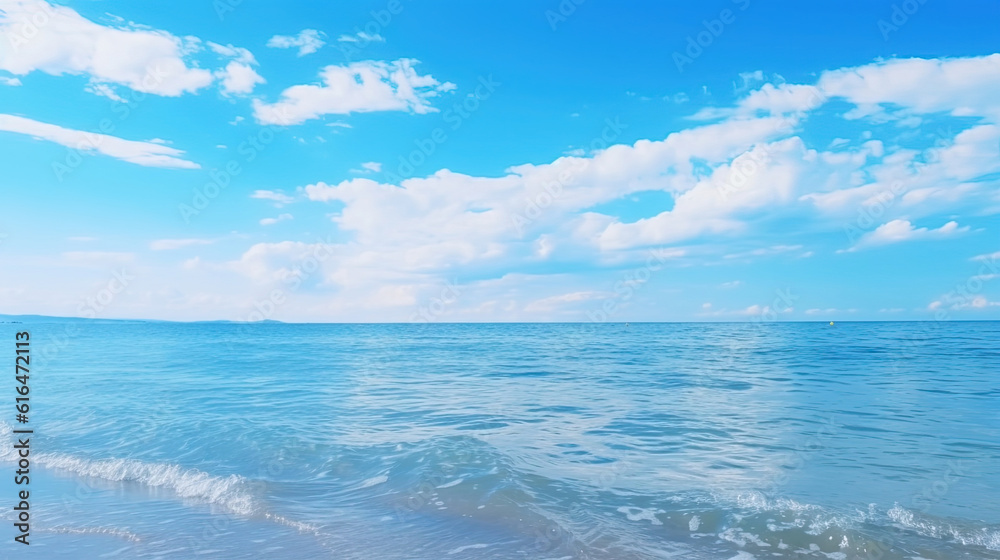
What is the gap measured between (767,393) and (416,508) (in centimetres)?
1675

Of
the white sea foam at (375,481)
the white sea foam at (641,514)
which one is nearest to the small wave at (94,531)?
the white sea foam at (375,481)

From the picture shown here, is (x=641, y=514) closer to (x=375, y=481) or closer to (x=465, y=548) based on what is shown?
(x=465, y=548)

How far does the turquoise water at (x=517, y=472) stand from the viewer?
318 inches

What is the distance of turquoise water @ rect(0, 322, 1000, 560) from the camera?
26.5ft

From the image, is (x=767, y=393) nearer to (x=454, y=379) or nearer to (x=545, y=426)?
(x=545, y=426)

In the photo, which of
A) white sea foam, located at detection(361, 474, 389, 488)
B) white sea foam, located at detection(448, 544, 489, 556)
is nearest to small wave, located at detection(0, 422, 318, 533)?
white sea foam, located at detection(361, 474, 389, 488)

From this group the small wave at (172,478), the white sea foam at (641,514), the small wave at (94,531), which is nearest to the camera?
the small wave at (94,531)

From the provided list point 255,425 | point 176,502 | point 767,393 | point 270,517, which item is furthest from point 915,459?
point 255,425

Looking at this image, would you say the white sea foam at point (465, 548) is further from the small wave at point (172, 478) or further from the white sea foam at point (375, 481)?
A: the small wave at point (172, 478)

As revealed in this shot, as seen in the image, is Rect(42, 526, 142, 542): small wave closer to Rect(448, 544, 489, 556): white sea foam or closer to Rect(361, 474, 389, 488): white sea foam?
Rect(361, 474, 389, 488): white sea foam

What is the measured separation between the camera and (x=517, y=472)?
36.7 feet

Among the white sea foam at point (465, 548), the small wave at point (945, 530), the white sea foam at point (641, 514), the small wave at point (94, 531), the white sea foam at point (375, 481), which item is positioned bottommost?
the small wave at point (94, 531)

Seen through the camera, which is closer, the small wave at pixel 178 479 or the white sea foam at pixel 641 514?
the white sea foam at pixel 641 514

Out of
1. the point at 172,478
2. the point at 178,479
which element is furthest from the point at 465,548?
the point at 172,478
